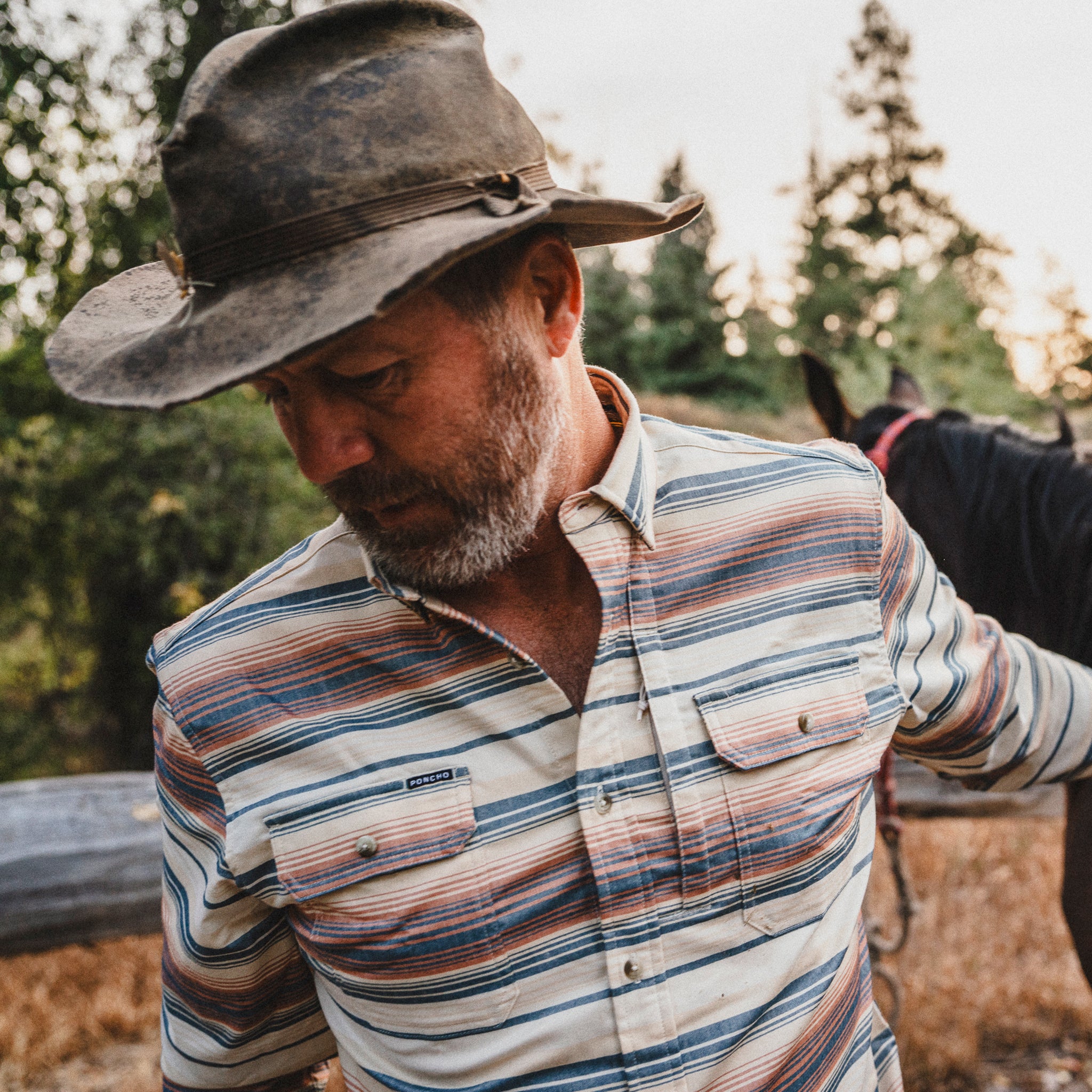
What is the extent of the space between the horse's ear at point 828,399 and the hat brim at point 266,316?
1.59m

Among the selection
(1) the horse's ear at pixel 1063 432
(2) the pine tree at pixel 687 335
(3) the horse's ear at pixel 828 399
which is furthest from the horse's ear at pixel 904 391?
(2) the pine tree at pixel 687 335

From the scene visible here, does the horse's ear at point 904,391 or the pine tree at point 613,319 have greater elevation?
the horse's ear at point 904,391

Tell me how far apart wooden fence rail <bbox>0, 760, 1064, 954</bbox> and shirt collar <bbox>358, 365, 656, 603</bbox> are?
196 centimetres

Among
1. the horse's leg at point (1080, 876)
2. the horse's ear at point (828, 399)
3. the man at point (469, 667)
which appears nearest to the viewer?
the man at point (469, 667)

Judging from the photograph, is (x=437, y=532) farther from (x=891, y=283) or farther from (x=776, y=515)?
(x=891, y=283)

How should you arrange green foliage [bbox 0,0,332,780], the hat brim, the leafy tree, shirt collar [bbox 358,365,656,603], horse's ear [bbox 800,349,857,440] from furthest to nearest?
the leafy tree
green foliage [bbox 0,0,332,780]
horse's ear [bbox 800,349,857,440]
shirt collar [bbox 358,365,656,603]
the hat brim

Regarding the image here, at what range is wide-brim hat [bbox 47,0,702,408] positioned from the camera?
0.98m

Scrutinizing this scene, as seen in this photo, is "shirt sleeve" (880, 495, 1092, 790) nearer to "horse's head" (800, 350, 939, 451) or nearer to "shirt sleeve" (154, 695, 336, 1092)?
"horse's head" (800, 350, 939, 451)

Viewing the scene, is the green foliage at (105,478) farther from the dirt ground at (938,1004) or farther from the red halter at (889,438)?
the red halter at (889,438)

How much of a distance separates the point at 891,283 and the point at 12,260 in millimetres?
18508

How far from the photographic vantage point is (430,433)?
46.3 inches

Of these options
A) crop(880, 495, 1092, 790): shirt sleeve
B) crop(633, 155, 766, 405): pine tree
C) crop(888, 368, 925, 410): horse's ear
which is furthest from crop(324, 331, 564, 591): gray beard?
crop(633, 155, 766, 405): pine tree

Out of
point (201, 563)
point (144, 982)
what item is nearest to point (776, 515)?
point (144, 982)

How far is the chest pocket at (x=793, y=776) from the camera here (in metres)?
1.25
